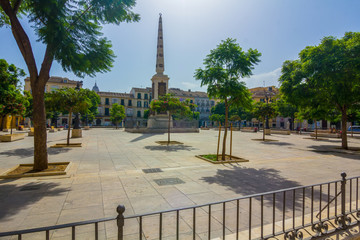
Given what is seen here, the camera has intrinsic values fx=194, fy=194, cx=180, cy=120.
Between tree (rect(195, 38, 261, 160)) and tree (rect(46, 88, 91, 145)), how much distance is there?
9194mm

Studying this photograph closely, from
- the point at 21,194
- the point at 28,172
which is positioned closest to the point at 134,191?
the point at 21,194

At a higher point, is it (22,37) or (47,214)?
(22,37)

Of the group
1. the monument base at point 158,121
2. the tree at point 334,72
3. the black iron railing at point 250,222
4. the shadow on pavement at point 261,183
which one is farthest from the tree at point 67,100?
the monument base at point 158,121

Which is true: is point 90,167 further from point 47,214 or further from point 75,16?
point 75,16

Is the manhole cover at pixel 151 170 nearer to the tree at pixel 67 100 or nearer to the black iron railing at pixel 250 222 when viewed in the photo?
the black iron railing at pixel 250 222

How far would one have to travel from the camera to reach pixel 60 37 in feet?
20.5

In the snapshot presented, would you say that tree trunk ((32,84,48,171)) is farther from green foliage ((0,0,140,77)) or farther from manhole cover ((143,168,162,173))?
manhole cover ((143,168,162,173))

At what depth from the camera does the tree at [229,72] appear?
9008mm

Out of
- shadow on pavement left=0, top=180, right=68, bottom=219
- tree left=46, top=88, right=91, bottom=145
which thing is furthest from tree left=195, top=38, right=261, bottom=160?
tree left=46, top=88, right=91, bottom=145

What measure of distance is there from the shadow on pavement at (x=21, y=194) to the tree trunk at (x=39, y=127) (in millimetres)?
1151

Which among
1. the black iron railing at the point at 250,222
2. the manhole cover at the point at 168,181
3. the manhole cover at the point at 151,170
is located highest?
the black iron railing at the point at 250,222

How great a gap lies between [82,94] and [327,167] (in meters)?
15.2

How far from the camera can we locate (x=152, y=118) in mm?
Result: 32406

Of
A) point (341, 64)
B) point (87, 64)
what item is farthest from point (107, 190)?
point (341, 64)
